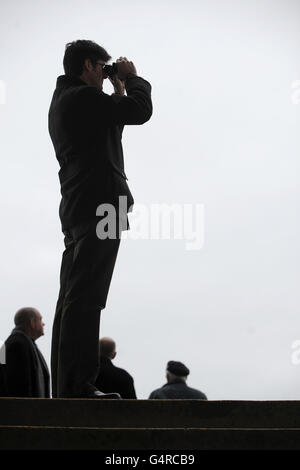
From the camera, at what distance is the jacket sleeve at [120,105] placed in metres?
4.35

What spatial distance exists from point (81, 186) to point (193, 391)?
72.3 inches

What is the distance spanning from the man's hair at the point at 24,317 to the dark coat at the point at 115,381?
492mm

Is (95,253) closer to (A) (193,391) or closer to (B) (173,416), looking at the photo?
(B) (173,416)

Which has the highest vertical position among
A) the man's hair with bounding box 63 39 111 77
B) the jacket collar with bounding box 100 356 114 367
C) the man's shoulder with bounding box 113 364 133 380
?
the man's hair with bounding box 63 39 111 77

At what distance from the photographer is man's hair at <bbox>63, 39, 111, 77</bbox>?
457 centimetres

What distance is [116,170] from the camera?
443 centimetres

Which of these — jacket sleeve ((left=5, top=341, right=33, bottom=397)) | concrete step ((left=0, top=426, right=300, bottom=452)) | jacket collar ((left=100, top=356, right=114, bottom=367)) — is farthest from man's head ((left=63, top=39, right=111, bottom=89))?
concrete step ((left=0, top=426, right=300, bottom=452))

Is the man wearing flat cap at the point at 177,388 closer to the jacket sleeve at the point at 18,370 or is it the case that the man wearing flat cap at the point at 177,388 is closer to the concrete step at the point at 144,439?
the jacket sleeve at the point at 18,370

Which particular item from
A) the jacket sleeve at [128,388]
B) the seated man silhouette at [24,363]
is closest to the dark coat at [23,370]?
the seated man silhouette at [24,363]

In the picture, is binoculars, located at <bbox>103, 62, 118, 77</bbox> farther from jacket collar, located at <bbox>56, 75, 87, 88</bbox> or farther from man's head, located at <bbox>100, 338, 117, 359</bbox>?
man's head, located at <bbox>100, 338, 117, 359</bbox>

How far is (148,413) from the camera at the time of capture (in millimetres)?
3787

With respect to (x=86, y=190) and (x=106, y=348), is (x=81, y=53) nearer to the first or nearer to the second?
(x=86, y=190)

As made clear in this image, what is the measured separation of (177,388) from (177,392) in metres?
0.04

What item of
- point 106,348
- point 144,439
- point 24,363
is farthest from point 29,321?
point 144,439
